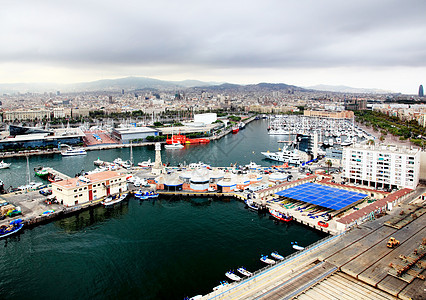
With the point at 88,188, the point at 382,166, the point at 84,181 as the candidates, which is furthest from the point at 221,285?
the point at 382,166

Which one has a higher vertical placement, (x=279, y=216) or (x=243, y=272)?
(x=279, y=216)

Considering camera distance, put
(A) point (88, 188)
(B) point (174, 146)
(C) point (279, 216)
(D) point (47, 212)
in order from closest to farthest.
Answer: (C) point (279, 216)
(D) point (47, 212)
(A) point (88, 188)
(B) point (174, 146)

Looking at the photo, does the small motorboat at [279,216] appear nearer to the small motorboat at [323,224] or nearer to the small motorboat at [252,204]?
the small motorboat at [252,204]

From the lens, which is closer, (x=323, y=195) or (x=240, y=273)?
(x=240, y=273)

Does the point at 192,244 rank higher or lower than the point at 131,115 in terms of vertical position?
lower

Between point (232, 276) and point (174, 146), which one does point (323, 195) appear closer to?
point (232, 276)

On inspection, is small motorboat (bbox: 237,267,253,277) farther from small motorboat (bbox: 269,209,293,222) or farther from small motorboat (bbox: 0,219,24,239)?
small motorboat (bbox: 0,219,24,239)

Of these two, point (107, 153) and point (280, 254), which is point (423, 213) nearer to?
point (280, 254)

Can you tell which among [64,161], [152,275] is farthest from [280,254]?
[64,161]
